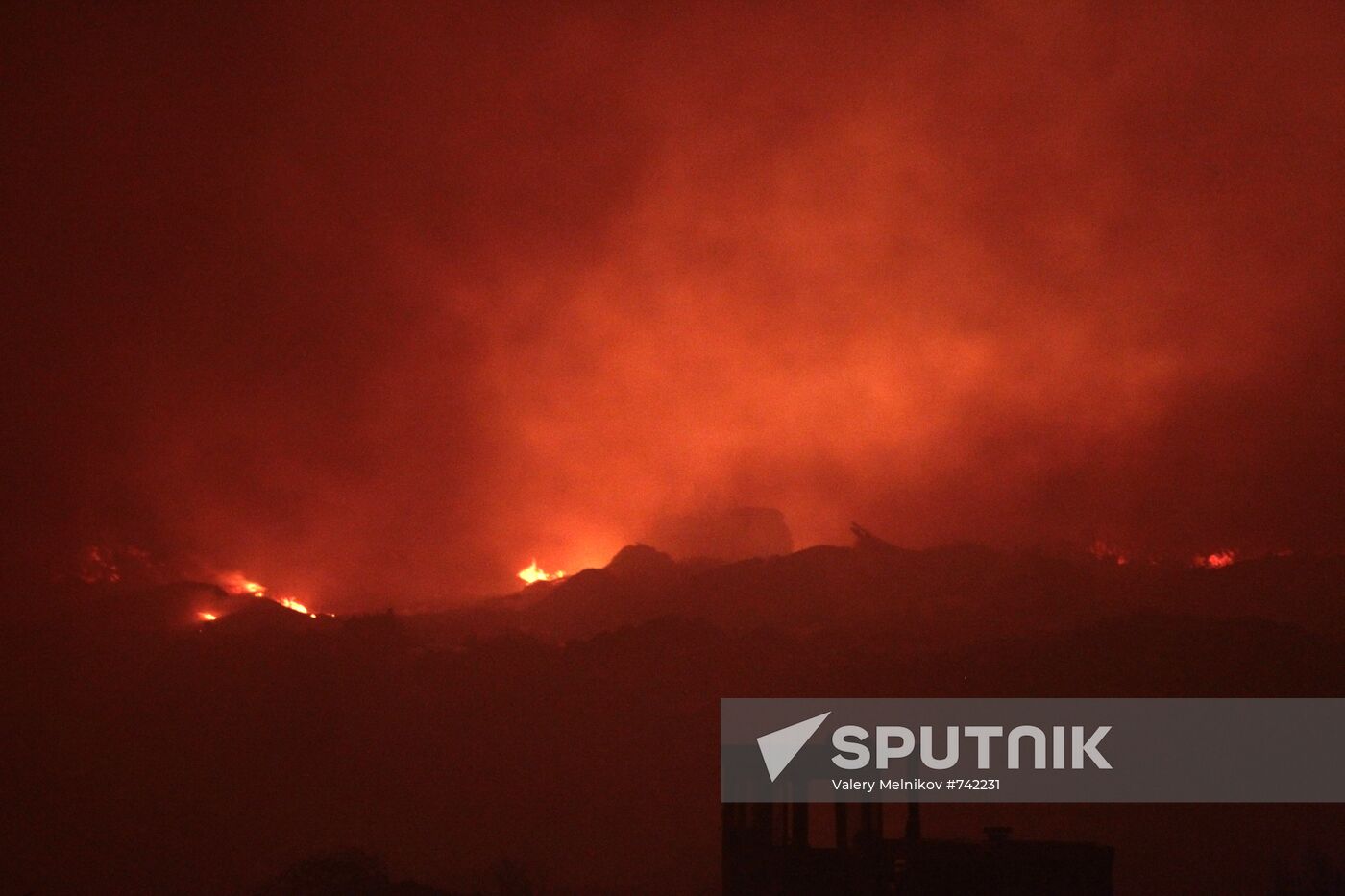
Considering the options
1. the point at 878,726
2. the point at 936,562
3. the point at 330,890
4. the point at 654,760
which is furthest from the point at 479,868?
the point at 936,562

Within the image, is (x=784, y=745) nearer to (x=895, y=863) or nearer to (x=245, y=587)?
(x=895, y=863)

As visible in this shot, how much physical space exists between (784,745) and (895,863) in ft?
22.7

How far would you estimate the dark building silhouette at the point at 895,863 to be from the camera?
1645 centimetres

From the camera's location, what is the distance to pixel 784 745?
24344 mm

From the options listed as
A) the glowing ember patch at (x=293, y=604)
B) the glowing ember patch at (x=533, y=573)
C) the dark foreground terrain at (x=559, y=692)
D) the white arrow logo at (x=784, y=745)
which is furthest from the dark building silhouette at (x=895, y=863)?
the glowing ember patch at (x=293, y=604)

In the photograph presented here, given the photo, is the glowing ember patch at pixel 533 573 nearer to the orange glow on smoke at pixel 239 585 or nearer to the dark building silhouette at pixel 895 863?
the orange glow on smoke at pixel 239 585

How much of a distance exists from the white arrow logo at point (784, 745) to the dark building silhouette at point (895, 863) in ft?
5.66

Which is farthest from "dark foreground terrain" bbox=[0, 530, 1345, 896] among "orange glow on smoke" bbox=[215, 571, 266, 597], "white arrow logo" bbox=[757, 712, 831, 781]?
"white arrow logo" bbox=[757, 712, 831, 781]

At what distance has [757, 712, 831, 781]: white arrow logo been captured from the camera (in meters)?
21.4

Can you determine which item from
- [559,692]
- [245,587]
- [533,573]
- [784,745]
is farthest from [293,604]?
[784,745]

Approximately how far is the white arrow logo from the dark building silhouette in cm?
173

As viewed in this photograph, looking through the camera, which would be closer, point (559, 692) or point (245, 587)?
point (559, 692)

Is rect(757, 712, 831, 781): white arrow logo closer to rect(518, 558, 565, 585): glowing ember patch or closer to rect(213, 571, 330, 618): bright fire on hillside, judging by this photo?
rect(518, 558, 565, 585): glowing ember patch

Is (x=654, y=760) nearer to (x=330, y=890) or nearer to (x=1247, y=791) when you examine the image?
(x=330, y=890)
